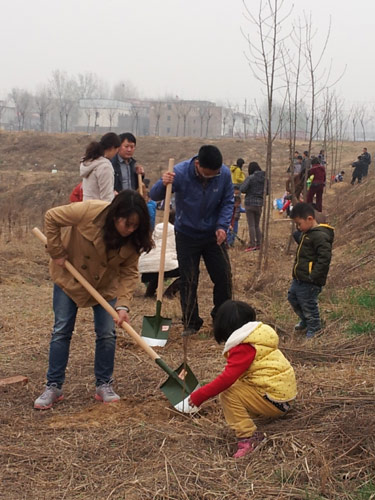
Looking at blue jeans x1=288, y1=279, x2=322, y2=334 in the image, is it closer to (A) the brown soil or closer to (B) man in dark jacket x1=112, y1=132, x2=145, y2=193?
(A) the brown soil

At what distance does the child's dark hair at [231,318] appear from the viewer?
10.3 ft

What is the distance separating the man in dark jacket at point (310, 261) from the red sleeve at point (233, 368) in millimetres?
2344

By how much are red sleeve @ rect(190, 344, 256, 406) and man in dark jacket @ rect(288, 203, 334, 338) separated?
2344 mm

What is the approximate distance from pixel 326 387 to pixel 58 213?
185cm

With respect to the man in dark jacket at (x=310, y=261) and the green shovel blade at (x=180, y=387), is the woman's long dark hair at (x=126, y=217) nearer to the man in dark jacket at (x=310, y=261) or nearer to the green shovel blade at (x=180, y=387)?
the green shovel blade at (x=180, y=387)

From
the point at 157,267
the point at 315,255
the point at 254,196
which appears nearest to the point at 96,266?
the point at 315,255

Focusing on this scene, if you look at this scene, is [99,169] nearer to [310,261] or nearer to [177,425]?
[310,261]

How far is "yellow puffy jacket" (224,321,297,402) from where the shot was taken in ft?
9.98

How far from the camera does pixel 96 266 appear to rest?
148 inches

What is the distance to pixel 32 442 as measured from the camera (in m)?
3.26

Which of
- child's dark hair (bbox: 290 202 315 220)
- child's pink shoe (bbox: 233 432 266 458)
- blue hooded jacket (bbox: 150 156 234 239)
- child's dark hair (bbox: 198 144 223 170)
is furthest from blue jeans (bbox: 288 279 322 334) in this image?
child's pink shoe (bbox: 233 432 266 458)

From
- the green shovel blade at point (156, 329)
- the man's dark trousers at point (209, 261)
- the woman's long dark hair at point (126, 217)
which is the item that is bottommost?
the green shovel blade at point (156, 329)

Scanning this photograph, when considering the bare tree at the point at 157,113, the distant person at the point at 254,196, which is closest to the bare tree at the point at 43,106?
the bare tree at the point at 157,113

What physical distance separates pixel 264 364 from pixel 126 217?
3.53 feet
